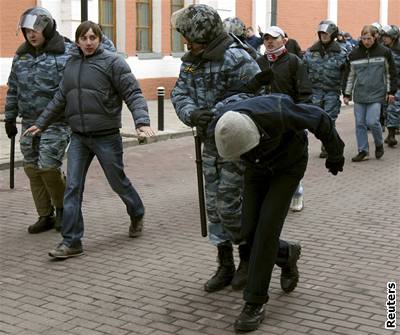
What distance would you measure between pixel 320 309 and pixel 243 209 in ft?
2.70

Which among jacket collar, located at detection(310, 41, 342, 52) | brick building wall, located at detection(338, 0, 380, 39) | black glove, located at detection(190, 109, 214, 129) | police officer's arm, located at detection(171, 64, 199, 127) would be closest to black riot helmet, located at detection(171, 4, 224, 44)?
police officer's arm, located at detection(171, 64, 199, 127)

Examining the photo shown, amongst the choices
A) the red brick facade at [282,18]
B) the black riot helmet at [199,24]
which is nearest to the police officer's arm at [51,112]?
the black riot helmet at [199,24]

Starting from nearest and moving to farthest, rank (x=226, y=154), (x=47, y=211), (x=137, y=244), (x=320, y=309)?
(x=226, y=154), (x=320, y=309), (x=137, y=244), (x=47, y=211)

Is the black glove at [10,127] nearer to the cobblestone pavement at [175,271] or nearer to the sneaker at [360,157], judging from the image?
the cobblestone pavement at [175,271]

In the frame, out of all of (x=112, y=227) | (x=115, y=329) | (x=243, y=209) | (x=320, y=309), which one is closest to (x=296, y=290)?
(x=320, y=309)

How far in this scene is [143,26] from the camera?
20.1 metres

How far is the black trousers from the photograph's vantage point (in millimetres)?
4609

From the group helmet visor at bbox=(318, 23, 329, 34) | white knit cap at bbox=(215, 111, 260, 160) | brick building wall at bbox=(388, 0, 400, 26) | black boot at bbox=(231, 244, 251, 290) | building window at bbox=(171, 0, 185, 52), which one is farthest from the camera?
brick building wall at bbox=(388, 0, 400, 26)

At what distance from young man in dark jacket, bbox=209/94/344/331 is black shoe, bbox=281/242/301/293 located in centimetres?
43

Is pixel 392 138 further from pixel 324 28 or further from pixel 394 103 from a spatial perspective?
pixel 324 28

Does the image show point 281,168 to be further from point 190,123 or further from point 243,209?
point 190,123

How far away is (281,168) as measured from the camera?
462 cm

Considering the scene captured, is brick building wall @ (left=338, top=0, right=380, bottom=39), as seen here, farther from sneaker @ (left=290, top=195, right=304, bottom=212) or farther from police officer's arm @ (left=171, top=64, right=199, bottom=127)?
police officer's arm @ (left=171, top=64, right=199, bottom=127)

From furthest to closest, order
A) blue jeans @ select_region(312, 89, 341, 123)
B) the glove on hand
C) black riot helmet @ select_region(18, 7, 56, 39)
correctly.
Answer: blue jeans @ select_region(312, 89, 341, 123), black riot helmet @ select_region(18, 7, 56, 39), the glove on hand
